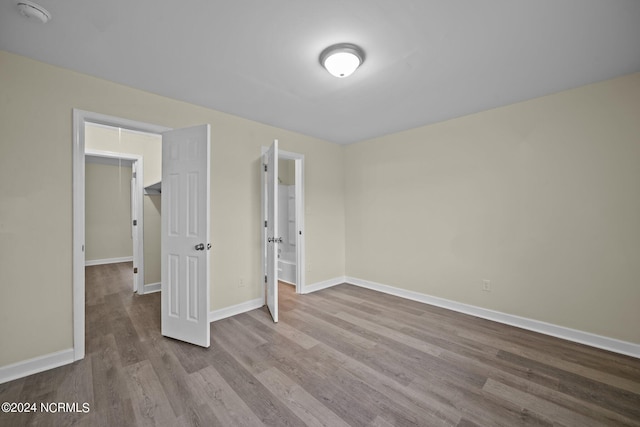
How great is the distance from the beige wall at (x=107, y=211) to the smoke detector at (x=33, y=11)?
574 centimetres

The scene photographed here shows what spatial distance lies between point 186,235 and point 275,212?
3.17ft

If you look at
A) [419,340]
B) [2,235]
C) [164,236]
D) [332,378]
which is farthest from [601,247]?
[2,235]

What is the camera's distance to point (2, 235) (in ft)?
6.56

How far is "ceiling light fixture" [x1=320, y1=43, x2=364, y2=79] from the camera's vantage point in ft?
6.28

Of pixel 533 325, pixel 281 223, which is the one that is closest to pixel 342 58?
pixel 533 325

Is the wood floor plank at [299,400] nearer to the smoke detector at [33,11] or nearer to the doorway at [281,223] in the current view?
the doorway at [281,223]

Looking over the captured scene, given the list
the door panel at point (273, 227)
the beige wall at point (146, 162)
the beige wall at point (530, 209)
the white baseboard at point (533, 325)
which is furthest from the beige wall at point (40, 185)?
the white baseboard at point (533, 325)

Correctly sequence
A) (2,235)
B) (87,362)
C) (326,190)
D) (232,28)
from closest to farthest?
(232,28) < (2,235) < (87,362) < (326,190)

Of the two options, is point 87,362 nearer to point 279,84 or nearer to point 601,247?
point 279,84

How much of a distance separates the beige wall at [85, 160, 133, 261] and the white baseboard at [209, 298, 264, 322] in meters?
4.98

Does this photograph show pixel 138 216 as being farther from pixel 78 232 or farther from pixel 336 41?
pixel 336 41

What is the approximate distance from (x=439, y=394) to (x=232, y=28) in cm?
291

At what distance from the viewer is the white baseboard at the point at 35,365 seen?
6.46 feet

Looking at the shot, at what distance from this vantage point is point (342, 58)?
1951 mm
